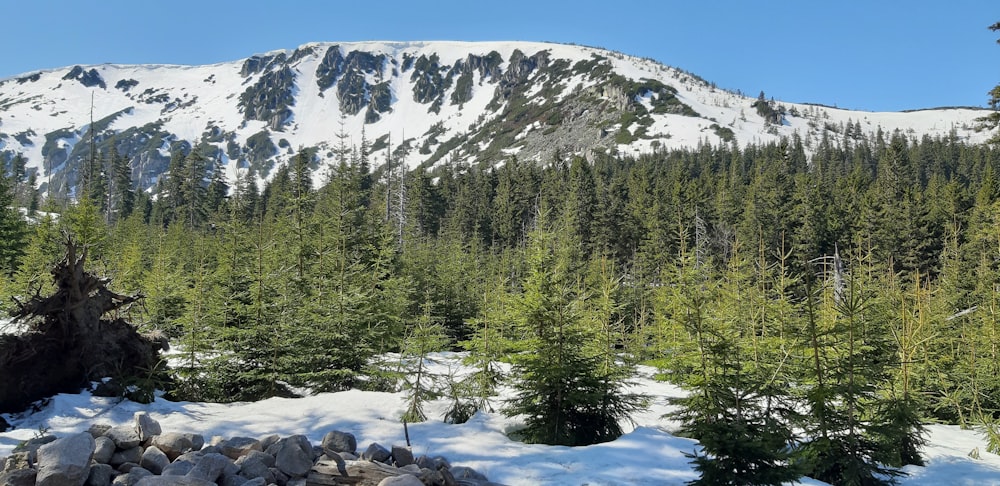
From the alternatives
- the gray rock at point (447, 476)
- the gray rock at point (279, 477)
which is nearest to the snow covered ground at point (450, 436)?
the gray rock at point (447, 476)

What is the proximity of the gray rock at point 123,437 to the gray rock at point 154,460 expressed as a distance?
0.89ft

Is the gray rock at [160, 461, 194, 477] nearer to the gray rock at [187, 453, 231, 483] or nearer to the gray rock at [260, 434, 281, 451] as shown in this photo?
the gray rock at [187, 453, 231, 483]

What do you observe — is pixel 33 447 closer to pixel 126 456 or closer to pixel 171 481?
pixel 126 456

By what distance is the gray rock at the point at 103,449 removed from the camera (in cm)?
631

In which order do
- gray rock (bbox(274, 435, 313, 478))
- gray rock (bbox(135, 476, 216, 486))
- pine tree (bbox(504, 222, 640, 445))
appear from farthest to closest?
1. pine tree (bbox(504, 222, 640, 445))
2. gray rock (bbox(274, 435, 313, 478))
3. gray rock (bbox(135, 476, 216, 486))

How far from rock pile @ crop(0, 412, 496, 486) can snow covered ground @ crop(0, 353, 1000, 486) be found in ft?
2.49

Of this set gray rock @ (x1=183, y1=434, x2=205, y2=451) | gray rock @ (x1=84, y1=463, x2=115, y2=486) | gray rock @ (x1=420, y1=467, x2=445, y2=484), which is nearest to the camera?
gray rock @ (x1=84, y1=463, x2=115, y2=486)

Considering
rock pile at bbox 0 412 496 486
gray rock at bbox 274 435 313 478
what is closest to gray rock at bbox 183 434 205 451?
rock pile at bbox 0 412 496 486

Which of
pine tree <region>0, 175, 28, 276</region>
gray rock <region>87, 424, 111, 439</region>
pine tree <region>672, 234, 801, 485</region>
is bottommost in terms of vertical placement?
gray rock <region>87, 424, 111, 439</region>

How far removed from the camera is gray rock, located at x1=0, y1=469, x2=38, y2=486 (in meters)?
5.44

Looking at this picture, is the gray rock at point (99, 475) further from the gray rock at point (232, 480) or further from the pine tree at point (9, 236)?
the pine tree at point (9, 236)

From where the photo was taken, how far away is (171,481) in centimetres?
548

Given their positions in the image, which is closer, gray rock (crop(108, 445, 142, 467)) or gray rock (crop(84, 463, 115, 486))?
gray rock (crop(84, 463, 115, 486))

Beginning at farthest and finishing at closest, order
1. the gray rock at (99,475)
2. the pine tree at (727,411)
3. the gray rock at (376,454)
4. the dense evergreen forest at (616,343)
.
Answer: the dense evergreen forest at (616,343) → the gray rock at (376,454) → the gray rock at (99,475) → the pine tree at (727,411)
